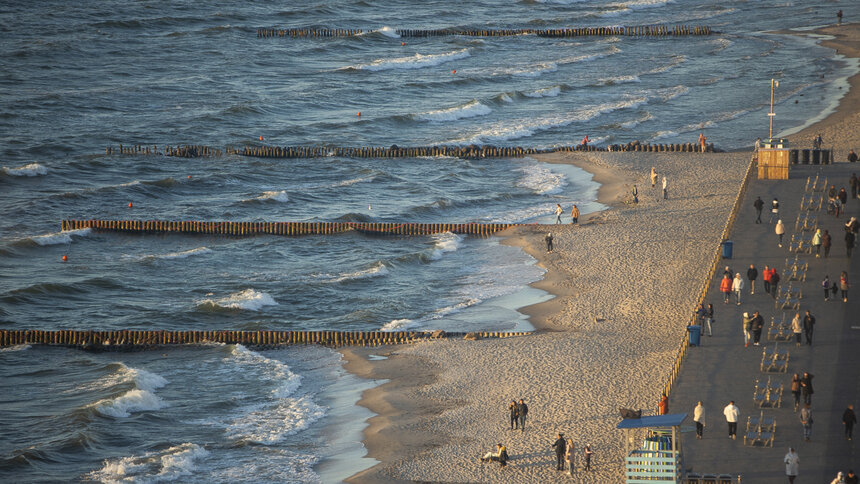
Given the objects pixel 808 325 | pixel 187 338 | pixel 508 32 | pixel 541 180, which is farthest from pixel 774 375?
pixel 508 32

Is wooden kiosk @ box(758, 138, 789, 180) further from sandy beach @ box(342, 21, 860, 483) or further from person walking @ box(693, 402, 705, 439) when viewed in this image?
person walking @ box(693, 402, 705, 439)

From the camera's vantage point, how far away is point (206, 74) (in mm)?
100250

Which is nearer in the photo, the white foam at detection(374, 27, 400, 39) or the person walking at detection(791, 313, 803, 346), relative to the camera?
the person walking at detection(791, 313, 803, 346)

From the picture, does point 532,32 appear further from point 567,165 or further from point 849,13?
point 567,165

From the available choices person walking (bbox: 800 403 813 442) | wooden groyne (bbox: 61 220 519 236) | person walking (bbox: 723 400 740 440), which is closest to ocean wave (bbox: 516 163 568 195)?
wooden groyne (bbox: 61 220 519 236)

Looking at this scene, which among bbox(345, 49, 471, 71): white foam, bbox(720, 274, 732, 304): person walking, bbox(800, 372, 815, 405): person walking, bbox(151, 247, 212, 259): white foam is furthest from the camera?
bbox(345, 49, 471, 71): white foam

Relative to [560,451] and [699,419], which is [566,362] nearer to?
[560,451]

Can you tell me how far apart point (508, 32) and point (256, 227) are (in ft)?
247

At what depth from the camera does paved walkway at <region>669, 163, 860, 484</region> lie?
26.9 metres

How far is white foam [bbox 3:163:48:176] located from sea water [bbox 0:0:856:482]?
16cm

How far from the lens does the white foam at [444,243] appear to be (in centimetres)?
5225

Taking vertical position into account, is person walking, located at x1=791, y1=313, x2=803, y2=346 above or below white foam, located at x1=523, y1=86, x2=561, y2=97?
below

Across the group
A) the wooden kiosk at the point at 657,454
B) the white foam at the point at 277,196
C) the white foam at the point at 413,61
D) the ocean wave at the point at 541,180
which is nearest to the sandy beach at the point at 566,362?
the wooden kiosk at the point at 657,454

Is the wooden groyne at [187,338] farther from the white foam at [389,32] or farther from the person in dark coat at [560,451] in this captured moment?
the white foam at [389,32]
